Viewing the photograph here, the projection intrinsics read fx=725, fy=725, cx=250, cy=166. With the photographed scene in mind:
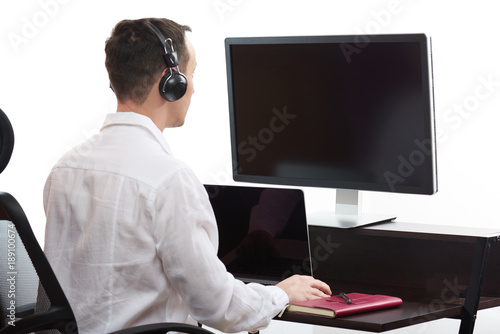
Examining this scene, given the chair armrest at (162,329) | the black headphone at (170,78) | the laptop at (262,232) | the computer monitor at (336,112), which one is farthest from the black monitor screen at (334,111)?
the chair armrest at (162,329)

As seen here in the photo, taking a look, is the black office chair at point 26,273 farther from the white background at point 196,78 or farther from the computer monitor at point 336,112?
the white background at point 196,78

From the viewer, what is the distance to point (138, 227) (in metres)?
1.30

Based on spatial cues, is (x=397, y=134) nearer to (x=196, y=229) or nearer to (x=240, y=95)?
(x=240, y=95)

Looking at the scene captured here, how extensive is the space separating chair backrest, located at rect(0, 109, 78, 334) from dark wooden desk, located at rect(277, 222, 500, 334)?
74cm

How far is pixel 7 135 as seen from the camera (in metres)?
1.10

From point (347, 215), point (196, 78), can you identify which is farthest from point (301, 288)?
point (196, 78)

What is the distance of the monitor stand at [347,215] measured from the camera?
6.46 ft

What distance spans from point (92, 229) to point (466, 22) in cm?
178

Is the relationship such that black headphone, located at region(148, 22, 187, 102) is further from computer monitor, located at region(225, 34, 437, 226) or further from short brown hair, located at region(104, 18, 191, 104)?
computer monitor, located at region(225, 34, 437, 226)

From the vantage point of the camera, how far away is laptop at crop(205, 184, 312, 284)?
69.8 inches

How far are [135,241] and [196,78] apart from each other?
77.1 inches

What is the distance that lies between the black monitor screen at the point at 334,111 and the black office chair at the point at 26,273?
0.80m

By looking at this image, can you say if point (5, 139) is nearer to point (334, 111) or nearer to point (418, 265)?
point (334, 111)

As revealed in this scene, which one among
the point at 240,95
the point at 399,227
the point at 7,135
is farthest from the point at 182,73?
the point at 399,227
